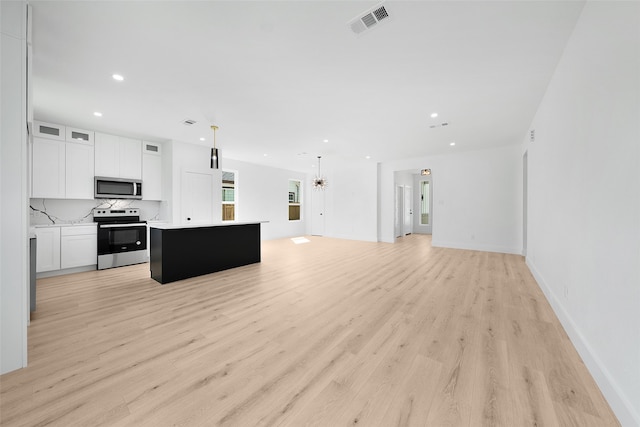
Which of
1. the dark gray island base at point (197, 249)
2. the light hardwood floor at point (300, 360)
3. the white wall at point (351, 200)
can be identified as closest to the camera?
the light hardwood floor at point (300, 360)

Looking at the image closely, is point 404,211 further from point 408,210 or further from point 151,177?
point 151,177

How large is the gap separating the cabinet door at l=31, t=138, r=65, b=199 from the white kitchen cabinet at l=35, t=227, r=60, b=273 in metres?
0.65

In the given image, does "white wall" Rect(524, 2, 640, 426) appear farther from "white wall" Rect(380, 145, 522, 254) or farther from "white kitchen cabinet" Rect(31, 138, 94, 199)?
"white kitchen cabinet" Rect(31, 138, 94, 199)

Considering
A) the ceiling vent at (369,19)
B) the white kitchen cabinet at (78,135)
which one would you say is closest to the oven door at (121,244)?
the white kitchen cabinet at (78,135)

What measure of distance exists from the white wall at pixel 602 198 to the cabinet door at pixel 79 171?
7.26m

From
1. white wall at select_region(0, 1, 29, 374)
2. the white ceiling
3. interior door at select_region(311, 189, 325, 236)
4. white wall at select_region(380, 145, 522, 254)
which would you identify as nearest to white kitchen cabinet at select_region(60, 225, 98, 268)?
the white ceiling

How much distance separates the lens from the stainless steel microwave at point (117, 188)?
5.00 metres

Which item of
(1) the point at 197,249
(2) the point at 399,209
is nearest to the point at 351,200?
(2) the point at 399,209

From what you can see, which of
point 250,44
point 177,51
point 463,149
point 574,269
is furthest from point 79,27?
point 463,149

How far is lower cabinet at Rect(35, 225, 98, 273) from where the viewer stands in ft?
14.1

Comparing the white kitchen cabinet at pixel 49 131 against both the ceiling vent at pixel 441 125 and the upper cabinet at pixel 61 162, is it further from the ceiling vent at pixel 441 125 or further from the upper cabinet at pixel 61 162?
the ceiling vent at pixel 441 125

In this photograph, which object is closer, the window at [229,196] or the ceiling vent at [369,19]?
the ceiling vent at [369,19]

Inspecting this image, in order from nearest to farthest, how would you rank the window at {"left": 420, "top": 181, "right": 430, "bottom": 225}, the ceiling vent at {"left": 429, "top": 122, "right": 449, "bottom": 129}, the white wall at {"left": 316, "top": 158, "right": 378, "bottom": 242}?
the ceiling vent at {"left": 429, "top": 122, "right": 449, "bottom": 129}
the white wall at {"left": 316, "top": 158, "right": 378, "bottom": 242}
the window at {"left": 420, "top": 181, "right": 430, "bottom": 225}

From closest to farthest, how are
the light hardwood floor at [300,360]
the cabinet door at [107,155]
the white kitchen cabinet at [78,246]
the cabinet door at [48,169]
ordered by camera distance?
the light hardwood floor at [300,360]
the cabinet door at [48,169]
the white kitchen cabinet at [78,246]
the cabinet door at [107,155]
